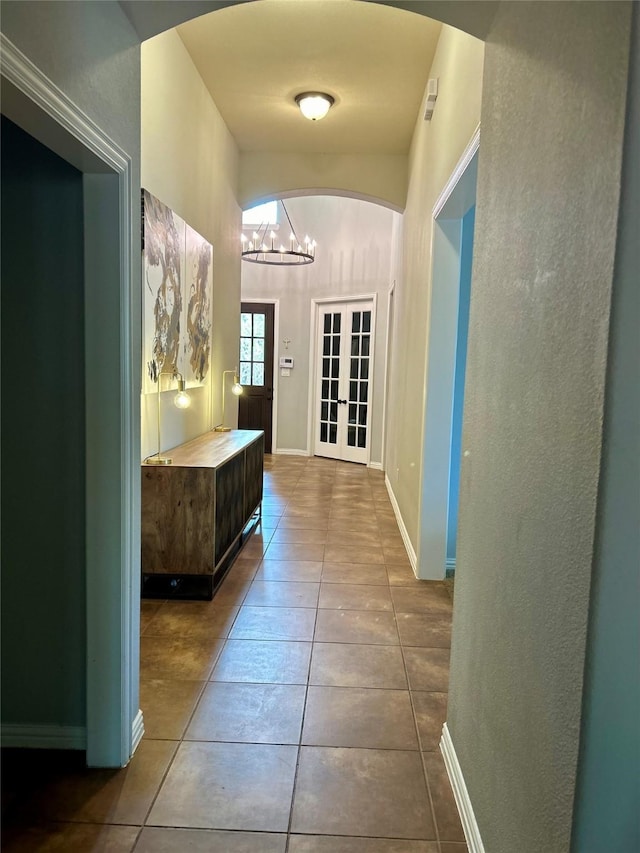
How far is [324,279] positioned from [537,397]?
759 centimetres

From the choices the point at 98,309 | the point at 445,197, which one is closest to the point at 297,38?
the point at 445,197

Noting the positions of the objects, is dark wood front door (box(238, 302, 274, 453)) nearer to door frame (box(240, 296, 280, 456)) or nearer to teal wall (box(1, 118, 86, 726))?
door frame (box(240, 296, 280, 456))

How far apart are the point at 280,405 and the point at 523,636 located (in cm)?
779

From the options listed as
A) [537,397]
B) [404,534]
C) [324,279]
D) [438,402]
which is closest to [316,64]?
[438,402]

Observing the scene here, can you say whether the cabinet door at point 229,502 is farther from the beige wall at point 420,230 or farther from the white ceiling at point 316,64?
the white ceiling at point 316,64

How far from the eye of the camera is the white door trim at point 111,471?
1.80 metres

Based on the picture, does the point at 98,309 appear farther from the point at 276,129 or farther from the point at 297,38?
the point at 276,129

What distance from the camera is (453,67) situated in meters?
2.91

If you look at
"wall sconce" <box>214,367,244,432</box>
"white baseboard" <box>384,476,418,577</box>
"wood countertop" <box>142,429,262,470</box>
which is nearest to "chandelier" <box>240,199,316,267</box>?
"wall sconce" <box>214,367,244,432</box>

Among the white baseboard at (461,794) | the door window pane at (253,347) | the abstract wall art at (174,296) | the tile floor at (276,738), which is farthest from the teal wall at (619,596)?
the door window pane at (253,347)

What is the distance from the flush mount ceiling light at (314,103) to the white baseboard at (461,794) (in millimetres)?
3959

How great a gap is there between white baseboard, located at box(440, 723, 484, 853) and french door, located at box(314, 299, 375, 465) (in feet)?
19.6

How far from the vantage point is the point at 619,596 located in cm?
89

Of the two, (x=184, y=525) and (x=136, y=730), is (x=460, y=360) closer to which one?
(x=184, y=525)
